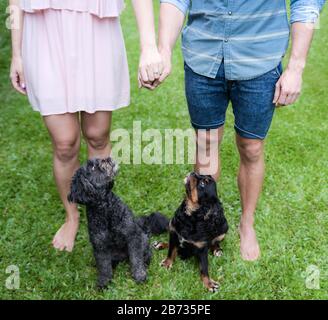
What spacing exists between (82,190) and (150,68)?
907mm

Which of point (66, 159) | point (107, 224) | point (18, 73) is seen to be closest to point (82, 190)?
point (107, 224)

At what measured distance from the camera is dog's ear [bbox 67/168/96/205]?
2.72 m

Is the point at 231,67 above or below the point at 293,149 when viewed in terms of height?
above

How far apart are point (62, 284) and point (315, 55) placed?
550 cm

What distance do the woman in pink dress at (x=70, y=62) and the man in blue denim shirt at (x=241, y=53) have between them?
0.41m

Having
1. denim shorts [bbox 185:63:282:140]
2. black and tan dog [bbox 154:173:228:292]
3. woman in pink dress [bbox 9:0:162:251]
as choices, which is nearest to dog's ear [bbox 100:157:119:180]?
woman in pink dress [bbox 9:0:162:251]

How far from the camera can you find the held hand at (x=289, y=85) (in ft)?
8.15

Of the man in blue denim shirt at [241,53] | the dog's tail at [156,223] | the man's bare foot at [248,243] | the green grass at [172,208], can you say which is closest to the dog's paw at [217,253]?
the green grass at [172,208]

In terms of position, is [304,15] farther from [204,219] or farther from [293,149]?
[293,149]

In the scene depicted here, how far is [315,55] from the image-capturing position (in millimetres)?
7082

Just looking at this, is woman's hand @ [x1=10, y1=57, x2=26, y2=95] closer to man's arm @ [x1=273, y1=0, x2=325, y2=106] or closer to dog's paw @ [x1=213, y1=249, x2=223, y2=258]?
man's arm @ [x1=273, y1=0, x2=325, y2=106]

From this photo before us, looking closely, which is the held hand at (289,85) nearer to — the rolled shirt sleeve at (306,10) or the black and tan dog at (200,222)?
the rolled shirt sleeve at (306,10)

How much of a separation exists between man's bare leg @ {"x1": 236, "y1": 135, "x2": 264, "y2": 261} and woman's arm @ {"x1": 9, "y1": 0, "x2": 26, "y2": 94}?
4.67ft
